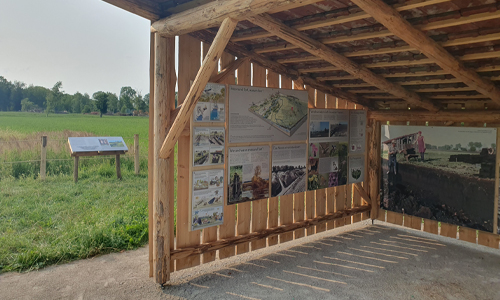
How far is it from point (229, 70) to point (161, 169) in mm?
1749

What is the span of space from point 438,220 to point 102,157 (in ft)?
33.1

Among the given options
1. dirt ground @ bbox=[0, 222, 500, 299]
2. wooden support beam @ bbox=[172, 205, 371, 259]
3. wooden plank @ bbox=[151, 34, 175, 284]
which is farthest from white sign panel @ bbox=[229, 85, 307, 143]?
dirt ground @ bbox=[0, 222, 500, 299]

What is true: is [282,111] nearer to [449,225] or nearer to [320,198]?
[320,198]

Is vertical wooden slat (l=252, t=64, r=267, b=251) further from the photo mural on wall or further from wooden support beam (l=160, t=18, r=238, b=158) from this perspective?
the photo mural on wall

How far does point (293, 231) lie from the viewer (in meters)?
6.21

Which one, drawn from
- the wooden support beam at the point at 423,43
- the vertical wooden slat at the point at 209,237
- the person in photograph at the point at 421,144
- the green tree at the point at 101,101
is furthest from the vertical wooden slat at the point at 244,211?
the green tree at the point at 101,101

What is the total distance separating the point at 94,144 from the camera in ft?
31.4

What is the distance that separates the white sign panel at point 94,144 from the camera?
933 cm

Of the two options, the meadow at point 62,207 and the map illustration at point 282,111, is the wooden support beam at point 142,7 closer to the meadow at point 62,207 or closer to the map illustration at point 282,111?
the map illustration at point 282,111

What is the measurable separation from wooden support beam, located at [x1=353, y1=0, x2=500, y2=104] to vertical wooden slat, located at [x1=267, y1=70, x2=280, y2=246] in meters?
2.31

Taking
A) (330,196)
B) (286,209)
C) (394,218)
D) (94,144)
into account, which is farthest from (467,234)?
(94,144)

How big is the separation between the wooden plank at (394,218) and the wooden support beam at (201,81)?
5.05 metres

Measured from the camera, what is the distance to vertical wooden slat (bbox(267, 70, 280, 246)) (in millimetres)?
5707

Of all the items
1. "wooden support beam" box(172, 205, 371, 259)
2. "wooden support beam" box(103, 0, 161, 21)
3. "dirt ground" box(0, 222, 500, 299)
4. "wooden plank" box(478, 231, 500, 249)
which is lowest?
"dirt ground" box(0, 222, 500, 299)
